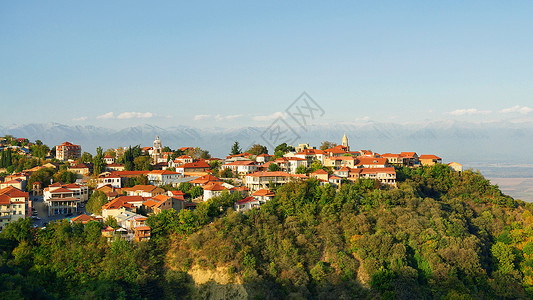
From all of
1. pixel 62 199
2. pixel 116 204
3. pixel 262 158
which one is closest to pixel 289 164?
pixel 262 158

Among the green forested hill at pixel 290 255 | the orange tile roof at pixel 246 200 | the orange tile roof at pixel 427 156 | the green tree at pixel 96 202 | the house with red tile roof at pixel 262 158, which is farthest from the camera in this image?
the orange tile roof at pixel 427 156

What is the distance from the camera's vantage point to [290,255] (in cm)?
3250

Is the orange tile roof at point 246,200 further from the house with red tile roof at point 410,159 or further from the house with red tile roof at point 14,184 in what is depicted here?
the house with red tile roof at point 410,159

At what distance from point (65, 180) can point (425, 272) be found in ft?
111

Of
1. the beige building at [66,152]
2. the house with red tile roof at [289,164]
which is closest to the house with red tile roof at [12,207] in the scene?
the house with red tile roof at [289,164]

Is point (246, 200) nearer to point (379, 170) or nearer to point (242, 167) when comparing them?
point (242, 167)

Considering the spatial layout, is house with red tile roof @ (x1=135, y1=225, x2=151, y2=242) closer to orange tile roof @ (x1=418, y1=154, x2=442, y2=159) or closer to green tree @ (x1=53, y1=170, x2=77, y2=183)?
green tree @ (x1=53, y1=170, x2=77, y2=183)

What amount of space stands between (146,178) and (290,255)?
1901 cm

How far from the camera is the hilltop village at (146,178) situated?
116ft

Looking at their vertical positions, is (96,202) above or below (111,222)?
above

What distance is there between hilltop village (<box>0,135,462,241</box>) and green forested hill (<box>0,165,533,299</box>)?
2.05 meters

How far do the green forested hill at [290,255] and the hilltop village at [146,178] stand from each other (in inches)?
80.8

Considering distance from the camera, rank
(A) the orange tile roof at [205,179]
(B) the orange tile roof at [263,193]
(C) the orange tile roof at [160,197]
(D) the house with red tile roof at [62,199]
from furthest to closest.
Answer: (A) the orange tile roof at [205,179] < (B) the orange tile roof at [263,193] < (D) the house with red tile roof at [62,199] < (C) the orange tile roof at [160,197]

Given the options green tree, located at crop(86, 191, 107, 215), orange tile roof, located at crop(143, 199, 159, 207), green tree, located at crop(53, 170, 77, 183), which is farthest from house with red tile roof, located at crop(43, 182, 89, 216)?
orange tile roof, located at crop(143, 199, 159, 207)
